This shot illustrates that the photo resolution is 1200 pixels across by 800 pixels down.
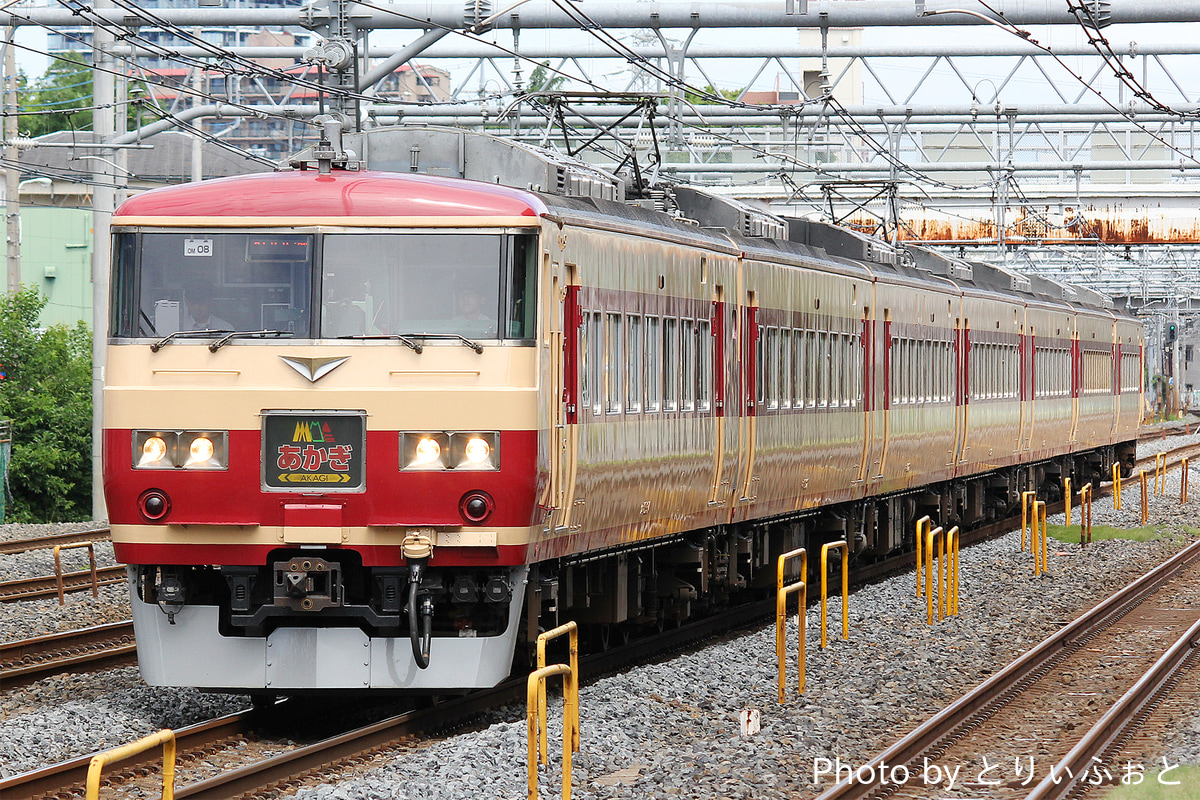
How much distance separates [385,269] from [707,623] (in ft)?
20.4

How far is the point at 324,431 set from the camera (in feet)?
32.0

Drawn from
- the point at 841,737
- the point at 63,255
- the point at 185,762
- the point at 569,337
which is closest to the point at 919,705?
the point at 841,737

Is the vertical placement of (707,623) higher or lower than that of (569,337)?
lower

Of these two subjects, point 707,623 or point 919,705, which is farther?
point 707,623

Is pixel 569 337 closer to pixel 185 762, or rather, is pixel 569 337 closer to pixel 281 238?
pixel 281 238

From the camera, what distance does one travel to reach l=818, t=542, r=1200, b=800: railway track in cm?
948

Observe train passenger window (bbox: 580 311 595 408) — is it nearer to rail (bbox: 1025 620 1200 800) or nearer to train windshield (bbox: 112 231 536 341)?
train windshield (bbox: 112 231 536 341)

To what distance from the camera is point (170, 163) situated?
53000 mm

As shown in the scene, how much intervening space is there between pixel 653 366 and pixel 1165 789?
183 inches

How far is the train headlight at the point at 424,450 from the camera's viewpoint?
973cm

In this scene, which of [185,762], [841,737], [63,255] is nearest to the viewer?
[185,762]

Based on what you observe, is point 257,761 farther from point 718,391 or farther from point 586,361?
point 718,391

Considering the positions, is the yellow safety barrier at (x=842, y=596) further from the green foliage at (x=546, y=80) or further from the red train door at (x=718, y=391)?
the green foliage at (x=546, y=80)

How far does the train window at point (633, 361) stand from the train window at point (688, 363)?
86cm
